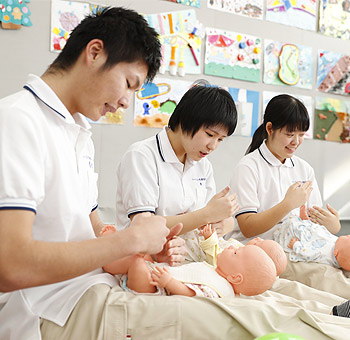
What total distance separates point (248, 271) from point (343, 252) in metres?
0.66

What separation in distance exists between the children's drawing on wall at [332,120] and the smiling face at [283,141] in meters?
1.15

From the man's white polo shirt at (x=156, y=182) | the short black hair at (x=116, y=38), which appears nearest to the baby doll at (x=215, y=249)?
the man's white polo shirt at (x=156, y=182)

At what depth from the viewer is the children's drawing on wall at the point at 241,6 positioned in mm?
2932

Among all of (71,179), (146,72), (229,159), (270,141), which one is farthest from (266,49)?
(71,179)

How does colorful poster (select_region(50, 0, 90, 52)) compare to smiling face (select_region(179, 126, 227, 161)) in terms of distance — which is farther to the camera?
colorful poster (select_region(50, 0, 90, 52))

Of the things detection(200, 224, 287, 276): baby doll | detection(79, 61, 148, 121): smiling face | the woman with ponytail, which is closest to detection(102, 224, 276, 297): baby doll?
detection(200, 224, 287, 276): baby doll

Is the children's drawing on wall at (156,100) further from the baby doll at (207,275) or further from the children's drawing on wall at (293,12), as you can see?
the baby doll at (207,275)

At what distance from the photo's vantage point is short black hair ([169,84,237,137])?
1.68m

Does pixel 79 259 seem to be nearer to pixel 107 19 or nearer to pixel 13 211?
pixel 13 211

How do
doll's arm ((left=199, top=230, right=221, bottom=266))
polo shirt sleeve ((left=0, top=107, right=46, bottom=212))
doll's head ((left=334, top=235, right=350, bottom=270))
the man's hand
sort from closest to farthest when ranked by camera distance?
polo shirt sleeve ((left=0, top=107, right=46, bottom=212)) → the man's hand → doll's arm ((left=199, top=230, right=221, bottom=266)) → doll's head ((left=334, top=235, right=350, bottom=270))

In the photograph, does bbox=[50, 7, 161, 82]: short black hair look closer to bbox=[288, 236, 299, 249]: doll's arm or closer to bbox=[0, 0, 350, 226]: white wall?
bbox=[288, 236, 299, 249]: doll's arm

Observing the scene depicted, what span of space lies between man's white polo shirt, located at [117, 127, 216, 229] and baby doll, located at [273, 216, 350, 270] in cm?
45

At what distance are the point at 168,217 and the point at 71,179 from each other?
65cm

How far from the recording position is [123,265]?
124cm
